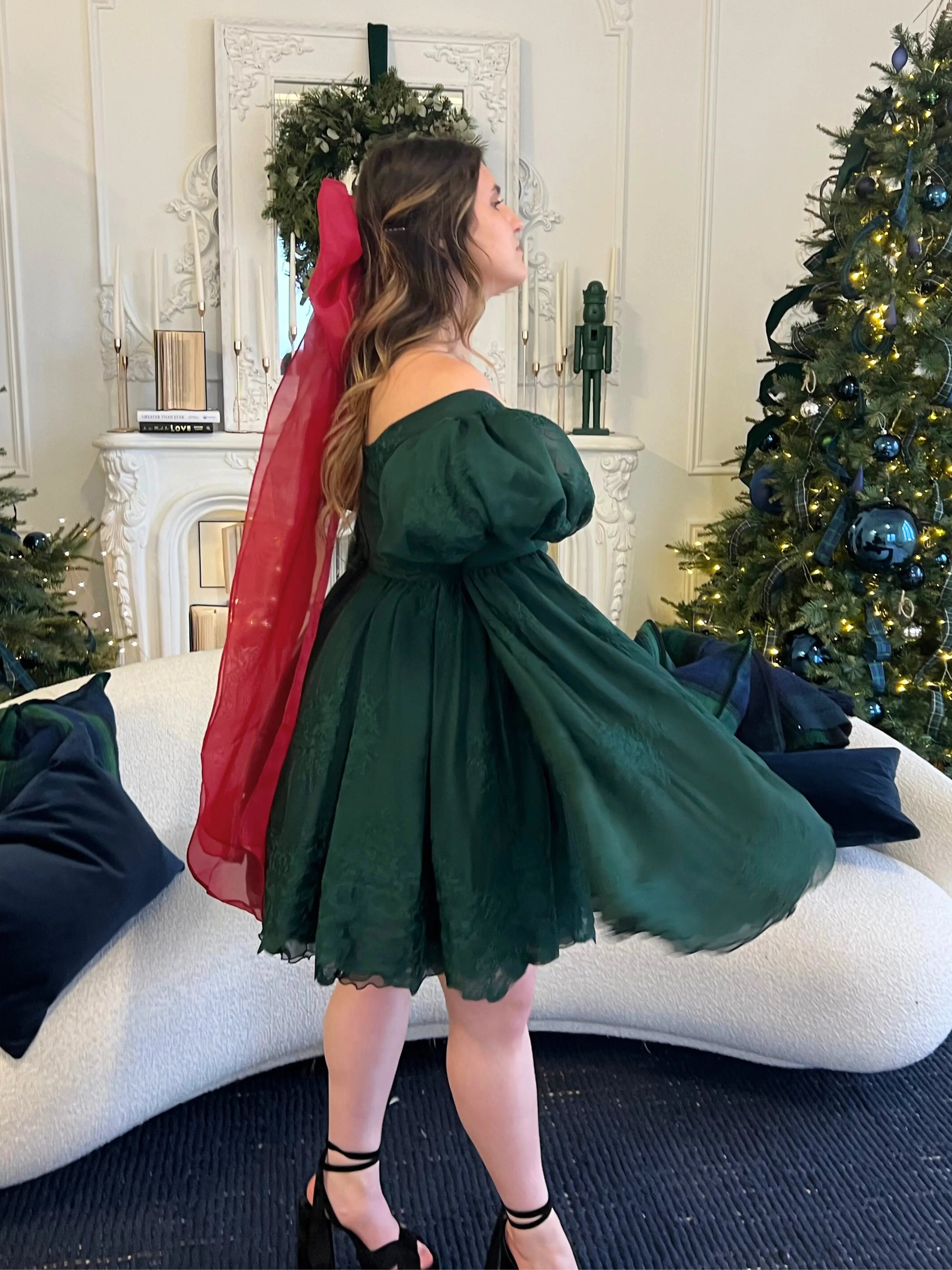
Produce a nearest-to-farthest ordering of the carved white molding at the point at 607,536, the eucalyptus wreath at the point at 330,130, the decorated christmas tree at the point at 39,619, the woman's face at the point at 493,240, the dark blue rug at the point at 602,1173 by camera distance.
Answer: the woman's face at the point at 493,240 → the dark blue rug at the point at 602,1173 → the decorated christmas tree at the point at 39,619 → the eucalyptus wreath at the point at 330,130 → the carved white molding at the point at 607,536

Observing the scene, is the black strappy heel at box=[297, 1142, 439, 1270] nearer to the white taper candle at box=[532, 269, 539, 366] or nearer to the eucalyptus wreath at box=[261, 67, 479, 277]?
the eucalyptus wreath at box=[261, 67, 479, 277]

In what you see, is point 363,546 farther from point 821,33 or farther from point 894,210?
Result: point 821,33

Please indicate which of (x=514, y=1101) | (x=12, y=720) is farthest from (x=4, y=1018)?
(x=514, y=1101)

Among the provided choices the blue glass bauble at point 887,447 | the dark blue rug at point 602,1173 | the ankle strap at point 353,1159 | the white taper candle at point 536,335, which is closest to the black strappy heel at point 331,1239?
the ankle strap at point 353,1159

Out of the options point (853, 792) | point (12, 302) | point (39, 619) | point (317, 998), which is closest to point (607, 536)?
point (39, 619)

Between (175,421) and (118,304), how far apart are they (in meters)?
0.47

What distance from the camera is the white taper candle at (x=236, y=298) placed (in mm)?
3953

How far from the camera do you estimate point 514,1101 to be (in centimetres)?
129

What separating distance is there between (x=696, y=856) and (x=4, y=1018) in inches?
43.5

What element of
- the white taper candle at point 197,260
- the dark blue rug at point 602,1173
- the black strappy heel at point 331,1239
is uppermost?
the white taper candle at point 197,260

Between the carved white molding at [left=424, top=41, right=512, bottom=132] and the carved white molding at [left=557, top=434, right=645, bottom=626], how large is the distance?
129cm

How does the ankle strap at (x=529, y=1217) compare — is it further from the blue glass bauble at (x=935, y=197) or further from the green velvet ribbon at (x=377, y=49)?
the green velvet ribbon at (x=377, y=49)

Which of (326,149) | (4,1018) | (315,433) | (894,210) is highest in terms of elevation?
(326,149)

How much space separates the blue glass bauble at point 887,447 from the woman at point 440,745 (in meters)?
1.83
